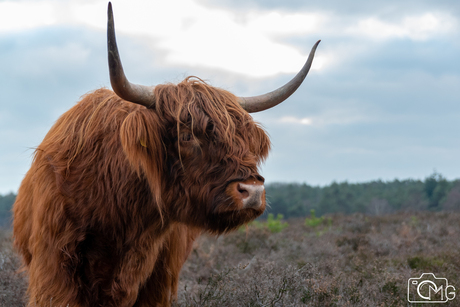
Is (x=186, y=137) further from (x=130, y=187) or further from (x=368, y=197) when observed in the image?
(x=368, y=197)

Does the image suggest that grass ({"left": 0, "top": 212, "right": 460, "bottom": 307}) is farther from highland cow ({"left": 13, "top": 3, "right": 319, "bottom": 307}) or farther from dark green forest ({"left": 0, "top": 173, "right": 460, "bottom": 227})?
dark green forest ({"left": 0, "top": 173, "right": 460, "bottom": 227})

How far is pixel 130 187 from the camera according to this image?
111 inches

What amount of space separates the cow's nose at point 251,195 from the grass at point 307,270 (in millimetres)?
565

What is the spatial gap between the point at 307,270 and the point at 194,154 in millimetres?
2094

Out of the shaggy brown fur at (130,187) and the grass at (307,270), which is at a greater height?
the shaggy brown fur at (130,187)

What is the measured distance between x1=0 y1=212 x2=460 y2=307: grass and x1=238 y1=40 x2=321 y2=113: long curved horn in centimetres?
104

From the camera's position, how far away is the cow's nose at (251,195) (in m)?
2.46

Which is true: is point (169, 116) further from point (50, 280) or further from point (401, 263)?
point (401, 263)

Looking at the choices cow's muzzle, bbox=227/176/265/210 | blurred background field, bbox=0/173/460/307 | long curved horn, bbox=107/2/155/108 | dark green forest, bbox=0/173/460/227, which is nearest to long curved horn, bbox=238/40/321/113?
blurred background field, bbox=0/173/460/307

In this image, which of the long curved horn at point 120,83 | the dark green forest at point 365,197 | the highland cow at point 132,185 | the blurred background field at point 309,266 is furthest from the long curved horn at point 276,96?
the dark green forest at point 365,197

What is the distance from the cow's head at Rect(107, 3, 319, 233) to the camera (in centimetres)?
254

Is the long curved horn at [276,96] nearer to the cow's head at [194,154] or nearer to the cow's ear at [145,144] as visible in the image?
the cow's head at [194,154]

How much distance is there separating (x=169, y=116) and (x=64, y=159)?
2.50 feet

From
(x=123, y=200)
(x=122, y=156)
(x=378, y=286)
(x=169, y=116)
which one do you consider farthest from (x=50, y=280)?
(x=378, y=286)
